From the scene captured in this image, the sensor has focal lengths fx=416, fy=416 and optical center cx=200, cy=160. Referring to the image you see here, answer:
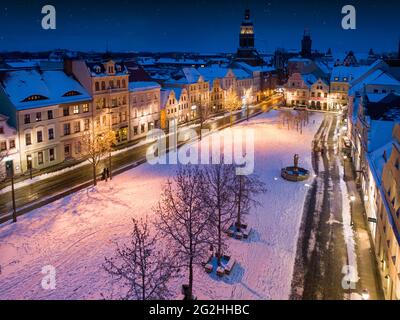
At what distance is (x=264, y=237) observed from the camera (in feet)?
112

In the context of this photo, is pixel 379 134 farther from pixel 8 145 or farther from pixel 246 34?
pixel 246 34

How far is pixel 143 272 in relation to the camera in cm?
A: 2088

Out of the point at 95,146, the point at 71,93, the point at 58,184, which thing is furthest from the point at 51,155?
the point at 95,146

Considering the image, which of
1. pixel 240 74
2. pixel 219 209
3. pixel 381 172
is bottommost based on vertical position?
pixel 219 209

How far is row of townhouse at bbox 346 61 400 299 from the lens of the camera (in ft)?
83.8

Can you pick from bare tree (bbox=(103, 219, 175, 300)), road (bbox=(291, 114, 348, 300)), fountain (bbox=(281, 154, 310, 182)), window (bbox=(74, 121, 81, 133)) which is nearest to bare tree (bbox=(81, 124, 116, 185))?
window (bbox=(74, 121, 81, 133))

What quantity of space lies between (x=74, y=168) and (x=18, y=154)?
704 centimetres

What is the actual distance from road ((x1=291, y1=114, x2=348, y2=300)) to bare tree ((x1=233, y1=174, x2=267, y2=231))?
5075mm

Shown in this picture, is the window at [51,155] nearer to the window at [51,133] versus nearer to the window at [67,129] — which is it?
the window at [51,133]

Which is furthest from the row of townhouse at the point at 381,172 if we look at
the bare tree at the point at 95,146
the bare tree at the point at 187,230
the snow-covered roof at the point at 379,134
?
the bare tree at the point at 95,146

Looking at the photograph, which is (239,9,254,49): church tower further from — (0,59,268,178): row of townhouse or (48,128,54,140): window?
(48,128,54,140): window

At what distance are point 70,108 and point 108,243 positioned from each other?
1250 inches
